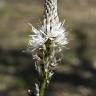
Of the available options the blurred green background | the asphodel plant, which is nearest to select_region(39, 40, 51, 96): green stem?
the asphodel plant

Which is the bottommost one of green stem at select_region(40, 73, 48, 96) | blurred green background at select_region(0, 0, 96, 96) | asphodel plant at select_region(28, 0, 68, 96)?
blurred green background at select_region(0, 0, 96, 96)

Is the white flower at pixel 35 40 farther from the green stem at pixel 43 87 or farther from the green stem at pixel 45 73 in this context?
the green stem at pixel 43 87

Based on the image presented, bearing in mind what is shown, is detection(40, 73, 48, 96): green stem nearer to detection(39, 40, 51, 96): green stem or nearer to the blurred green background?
detection(39, 40, 51, 96): green stem

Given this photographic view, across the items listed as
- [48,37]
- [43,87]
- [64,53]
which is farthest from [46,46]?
[64,53]

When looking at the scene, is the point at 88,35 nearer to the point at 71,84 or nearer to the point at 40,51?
the point at 71,84

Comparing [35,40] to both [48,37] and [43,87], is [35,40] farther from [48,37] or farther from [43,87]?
[43,87]

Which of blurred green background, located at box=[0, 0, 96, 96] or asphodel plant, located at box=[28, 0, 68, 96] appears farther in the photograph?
blurred green background, located at box=[0, 0, 96, 96]

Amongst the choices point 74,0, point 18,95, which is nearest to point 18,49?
point 18,95
